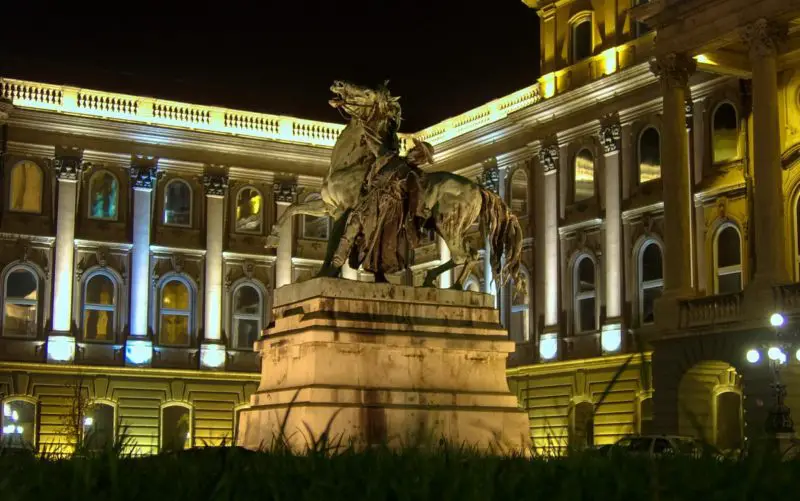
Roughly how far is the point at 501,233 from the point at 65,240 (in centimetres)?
3125

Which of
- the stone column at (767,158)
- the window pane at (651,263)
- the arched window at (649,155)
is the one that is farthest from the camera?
the arched window at (649,155)

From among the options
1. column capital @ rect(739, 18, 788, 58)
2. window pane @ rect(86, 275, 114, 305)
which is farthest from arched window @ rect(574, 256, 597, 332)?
window pane @ rect(86, 275, 114, 305)

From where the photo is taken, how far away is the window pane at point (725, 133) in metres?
39.1

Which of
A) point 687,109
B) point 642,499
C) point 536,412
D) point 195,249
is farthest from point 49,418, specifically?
point 642,499

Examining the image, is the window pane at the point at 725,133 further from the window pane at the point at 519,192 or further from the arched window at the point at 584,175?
the window pane at the point at 519,192

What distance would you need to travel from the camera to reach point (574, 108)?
45.3m

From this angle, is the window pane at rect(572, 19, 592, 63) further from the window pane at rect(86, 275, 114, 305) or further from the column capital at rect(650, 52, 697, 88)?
the window pane at rect(86, 275, 114, 305)

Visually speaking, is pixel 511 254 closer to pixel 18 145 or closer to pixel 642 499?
pixel 642 499

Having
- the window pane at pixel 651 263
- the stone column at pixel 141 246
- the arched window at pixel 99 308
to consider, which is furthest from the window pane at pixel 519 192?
the arched window at pixel 99 308

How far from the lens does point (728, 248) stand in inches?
1533

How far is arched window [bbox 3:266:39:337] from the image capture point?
46.7 m

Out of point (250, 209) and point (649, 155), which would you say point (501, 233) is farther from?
point (250, 209)

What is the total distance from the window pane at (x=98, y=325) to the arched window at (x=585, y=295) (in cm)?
1709

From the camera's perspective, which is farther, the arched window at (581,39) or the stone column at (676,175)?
the arched window at (581,39)
